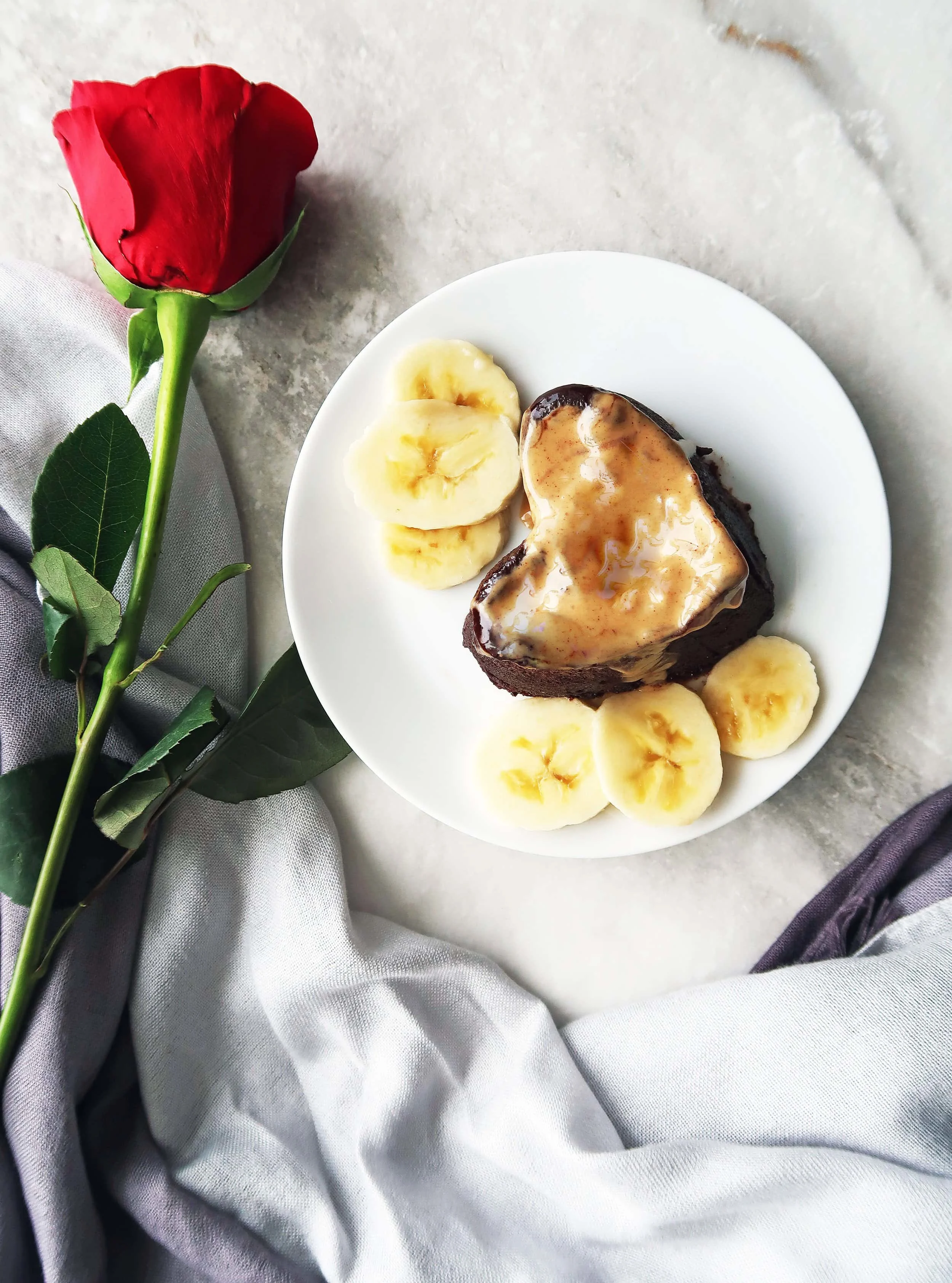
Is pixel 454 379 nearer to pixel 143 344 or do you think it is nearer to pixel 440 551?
pixel 440 551

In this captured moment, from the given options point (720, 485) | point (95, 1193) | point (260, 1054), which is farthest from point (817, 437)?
point (95, 1193)

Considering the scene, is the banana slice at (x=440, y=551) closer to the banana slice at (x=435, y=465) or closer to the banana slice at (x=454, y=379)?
the banana slice at (x=435, y=465)

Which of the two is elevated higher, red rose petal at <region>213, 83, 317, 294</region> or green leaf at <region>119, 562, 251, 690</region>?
red rose petal at <region>213, 83, 317, 294</region>

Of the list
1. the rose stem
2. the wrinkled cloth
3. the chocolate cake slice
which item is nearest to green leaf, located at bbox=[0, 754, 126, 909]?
the rose stem

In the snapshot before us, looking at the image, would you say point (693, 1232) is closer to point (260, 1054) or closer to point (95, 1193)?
point (260, 1054)

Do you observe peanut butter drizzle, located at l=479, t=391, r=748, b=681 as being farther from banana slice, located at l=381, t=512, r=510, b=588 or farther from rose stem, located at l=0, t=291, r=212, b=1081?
rose stem, located at l=0, t=291, r=212, b=1081

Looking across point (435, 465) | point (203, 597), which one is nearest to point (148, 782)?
point (203, 597)
